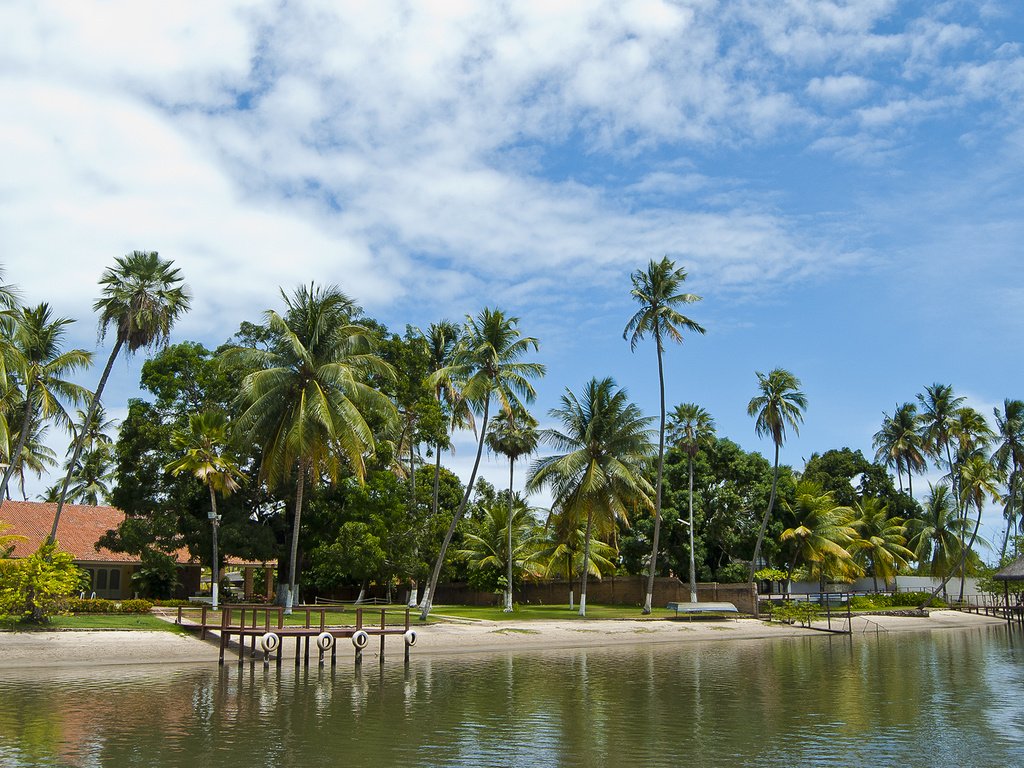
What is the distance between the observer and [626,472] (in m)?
43.6

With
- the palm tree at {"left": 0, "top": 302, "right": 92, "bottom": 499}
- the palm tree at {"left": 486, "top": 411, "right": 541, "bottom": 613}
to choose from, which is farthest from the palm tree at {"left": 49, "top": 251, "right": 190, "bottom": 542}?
the palm tree at {"left": 486, "top": 411, "right": 541, "bottom": 613}

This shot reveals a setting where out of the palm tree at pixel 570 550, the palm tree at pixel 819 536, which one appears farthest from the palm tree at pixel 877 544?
the palm tree at pixel 570 550

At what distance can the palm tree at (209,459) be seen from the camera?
3703 centimetres

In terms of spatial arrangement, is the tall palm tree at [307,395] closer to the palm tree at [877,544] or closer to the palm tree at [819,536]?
the palm tree at [819,536]

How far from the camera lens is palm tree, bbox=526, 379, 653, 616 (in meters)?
44.0

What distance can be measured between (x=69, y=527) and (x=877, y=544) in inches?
1983

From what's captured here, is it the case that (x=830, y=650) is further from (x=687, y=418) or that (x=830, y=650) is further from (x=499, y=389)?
(x=687, y=418)

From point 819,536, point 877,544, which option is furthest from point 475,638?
point 877,544

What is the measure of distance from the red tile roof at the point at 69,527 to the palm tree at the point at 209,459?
5.68 metres

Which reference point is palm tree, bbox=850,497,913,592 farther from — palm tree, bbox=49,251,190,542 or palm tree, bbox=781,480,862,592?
palm tree, bbox=49,251,190,542

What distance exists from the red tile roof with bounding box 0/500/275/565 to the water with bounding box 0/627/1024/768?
20308 mm

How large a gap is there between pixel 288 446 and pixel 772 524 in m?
32.6

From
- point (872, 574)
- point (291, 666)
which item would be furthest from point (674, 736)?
point (872, 574)

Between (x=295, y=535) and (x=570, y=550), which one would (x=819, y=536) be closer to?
(x=570, y=550)
